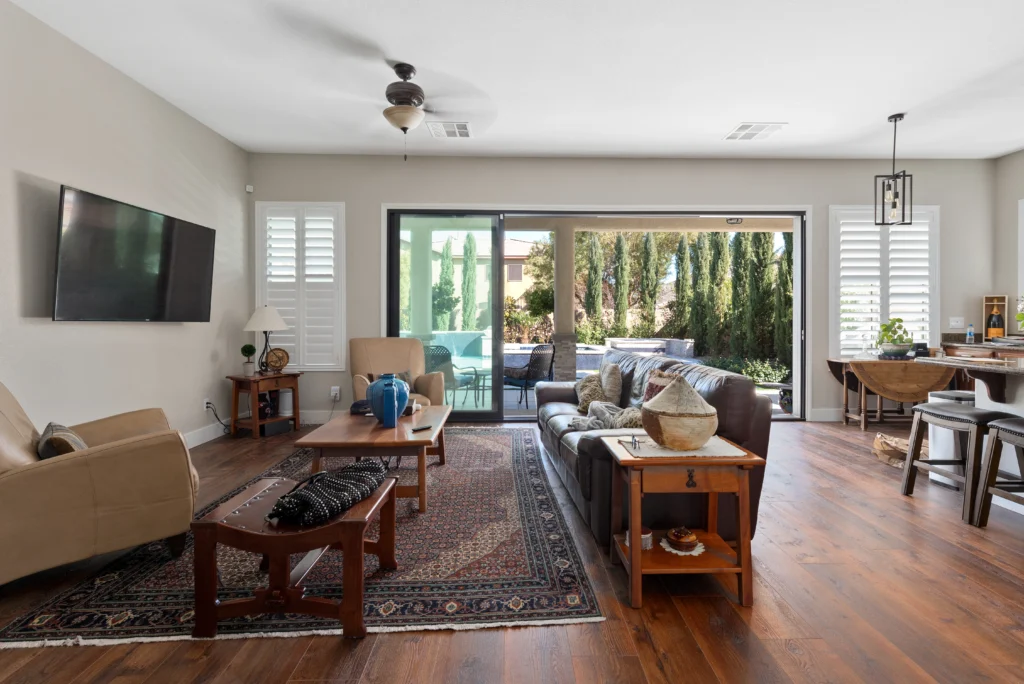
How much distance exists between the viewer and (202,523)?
1.71 meters

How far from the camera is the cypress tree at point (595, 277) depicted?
38.4 feet

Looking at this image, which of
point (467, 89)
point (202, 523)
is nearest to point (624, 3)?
point (467, 89)

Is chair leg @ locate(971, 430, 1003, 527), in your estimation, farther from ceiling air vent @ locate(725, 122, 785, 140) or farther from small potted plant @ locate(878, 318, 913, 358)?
ceiling air vent @ locate(725, 122, 785, 140)

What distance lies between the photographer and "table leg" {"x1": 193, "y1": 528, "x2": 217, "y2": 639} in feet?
5.72

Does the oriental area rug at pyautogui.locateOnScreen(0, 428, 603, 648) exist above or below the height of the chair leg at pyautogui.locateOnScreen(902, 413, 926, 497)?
below

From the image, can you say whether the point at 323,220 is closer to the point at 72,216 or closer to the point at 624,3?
the point at 72,216

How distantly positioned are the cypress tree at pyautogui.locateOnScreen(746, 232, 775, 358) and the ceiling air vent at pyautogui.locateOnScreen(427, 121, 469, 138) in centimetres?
643

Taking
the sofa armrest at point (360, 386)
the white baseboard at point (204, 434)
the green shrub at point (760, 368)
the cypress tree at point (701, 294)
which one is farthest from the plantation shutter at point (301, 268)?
the cypress tree at point (701, 294)

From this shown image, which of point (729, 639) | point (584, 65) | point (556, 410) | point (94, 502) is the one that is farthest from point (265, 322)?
point (729, 639)

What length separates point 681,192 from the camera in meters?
5.52

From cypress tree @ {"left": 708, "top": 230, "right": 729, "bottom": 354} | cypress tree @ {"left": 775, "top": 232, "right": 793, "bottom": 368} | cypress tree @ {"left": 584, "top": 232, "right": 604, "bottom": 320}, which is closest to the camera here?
cypress tree @ {"left": 775, "top": 232, "right": 793, "bottom": 368}

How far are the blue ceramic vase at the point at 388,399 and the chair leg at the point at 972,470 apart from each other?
3.12 meters

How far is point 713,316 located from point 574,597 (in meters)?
9.08

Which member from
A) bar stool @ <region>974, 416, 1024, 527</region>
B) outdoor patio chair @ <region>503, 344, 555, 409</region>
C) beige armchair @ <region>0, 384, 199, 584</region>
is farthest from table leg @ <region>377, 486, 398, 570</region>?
outdoor patio chair @ <region>503, 344, 555, 409</region>
